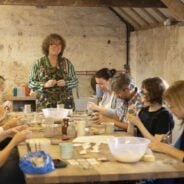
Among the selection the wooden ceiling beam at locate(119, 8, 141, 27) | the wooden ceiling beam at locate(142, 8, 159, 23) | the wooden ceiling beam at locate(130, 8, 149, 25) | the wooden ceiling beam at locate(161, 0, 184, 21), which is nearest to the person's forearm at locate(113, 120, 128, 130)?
the wooden ceiling beam at locate(161, 0, 184, 21)

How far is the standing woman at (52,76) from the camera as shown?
478 centimetres

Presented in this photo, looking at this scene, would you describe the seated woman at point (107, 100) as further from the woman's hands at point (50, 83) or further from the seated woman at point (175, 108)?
the seated woman at point (175, 108)

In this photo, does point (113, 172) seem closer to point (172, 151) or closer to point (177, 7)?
point (172, 151)

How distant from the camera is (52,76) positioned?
482 centimetres

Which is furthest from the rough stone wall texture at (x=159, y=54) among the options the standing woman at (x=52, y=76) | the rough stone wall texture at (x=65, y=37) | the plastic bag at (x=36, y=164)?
the plastic bag at (x=36, y=164)

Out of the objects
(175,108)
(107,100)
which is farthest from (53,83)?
(175,108)

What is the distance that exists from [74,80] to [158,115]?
6.02 ft

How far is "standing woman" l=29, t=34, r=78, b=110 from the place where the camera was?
4781mm

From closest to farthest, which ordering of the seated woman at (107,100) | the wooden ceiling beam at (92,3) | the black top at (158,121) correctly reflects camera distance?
the black top at (158,121) < the seated woman at (107,100) < the wooden ceiling beam at (92,3)

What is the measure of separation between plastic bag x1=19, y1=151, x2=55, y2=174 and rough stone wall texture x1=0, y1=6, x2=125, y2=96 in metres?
6.79

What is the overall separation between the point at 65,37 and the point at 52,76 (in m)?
4.44

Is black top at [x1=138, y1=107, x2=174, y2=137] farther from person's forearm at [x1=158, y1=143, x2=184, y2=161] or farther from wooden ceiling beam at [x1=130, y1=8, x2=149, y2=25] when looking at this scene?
wooden ceiling beam at [x1=130, y1=8, x2=149, y2=25]

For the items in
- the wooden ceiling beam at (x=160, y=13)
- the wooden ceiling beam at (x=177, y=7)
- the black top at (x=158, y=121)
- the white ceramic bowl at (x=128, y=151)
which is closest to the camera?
the white ceramic bowl at (x=128, y=151)

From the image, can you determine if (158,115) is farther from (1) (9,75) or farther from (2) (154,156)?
(1) (9,75)
